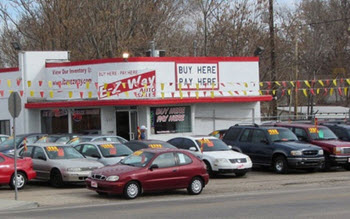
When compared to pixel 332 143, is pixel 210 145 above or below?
above

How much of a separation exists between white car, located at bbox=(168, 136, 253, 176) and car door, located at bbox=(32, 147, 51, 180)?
557 cm

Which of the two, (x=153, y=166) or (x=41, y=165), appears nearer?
(x=153, y=166)

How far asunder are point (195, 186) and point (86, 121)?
15.9 m

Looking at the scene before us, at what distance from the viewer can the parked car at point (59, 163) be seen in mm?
19672

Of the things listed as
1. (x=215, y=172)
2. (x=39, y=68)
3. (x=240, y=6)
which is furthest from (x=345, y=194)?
(x=240, y=6)

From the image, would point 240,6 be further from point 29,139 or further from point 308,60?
point 29,139

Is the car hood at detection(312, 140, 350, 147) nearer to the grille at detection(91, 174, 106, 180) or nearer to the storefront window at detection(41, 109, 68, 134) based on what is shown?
the grille at detection(91, 174, 106, 180)

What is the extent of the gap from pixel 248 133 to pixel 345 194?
366 inches

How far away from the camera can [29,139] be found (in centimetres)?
2730

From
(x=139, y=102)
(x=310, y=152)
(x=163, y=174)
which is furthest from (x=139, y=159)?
(x=139, y=102)

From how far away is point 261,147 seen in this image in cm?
2520

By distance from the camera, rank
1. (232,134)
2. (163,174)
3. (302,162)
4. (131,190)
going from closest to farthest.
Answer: (131,190) → (163,174) → (302,162) → (232,134)

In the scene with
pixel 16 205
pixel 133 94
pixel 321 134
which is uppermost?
pixel 133 94

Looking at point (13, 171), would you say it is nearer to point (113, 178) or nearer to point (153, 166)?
point (113, 178)
